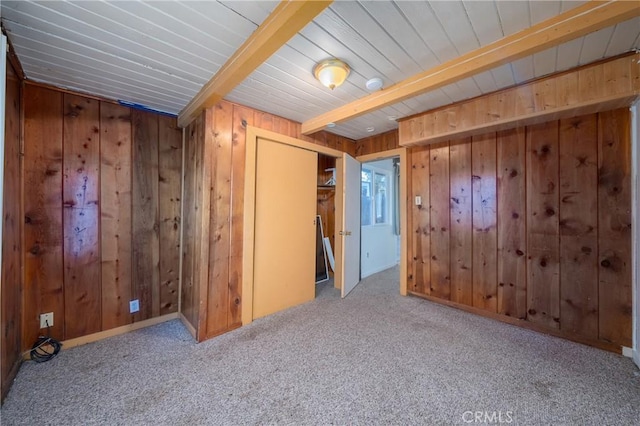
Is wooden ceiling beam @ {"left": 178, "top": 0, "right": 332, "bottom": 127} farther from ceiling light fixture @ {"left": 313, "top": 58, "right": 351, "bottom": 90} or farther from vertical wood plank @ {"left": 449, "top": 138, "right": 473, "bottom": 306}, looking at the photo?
vertical wood plank @ {"left": 449, "top": 138, "right": 473, "bottom": 306}

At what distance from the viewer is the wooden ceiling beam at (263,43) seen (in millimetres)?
1136

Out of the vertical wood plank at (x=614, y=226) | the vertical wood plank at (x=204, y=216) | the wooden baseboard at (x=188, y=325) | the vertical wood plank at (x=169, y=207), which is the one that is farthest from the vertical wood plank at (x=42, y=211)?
the vertical wood plank at (x=614, y=226)

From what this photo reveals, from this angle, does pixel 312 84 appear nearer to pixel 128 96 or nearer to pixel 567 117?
pixel 128 96

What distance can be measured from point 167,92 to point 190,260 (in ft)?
5.31

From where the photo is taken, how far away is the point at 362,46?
1577 millimetres

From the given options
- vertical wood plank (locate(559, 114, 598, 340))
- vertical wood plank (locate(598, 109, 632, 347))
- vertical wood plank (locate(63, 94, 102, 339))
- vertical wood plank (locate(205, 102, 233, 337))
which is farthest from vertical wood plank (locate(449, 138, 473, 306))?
vertical wood plank (locate(63, 94, 102, 339))

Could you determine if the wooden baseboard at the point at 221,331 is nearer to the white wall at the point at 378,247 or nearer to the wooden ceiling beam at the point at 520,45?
the white wall at the point at 378,247

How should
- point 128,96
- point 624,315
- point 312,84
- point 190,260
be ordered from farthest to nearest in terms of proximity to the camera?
point 190,260
point 128,96
point 312,84
point 624,315

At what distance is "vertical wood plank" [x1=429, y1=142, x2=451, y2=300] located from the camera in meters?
2.95

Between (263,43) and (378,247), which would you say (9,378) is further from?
(378,247)

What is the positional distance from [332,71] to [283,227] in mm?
1735

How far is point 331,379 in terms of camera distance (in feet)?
5.50

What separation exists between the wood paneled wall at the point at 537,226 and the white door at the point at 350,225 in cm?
91

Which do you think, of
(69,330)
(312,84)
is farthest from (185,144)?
(69,330)
